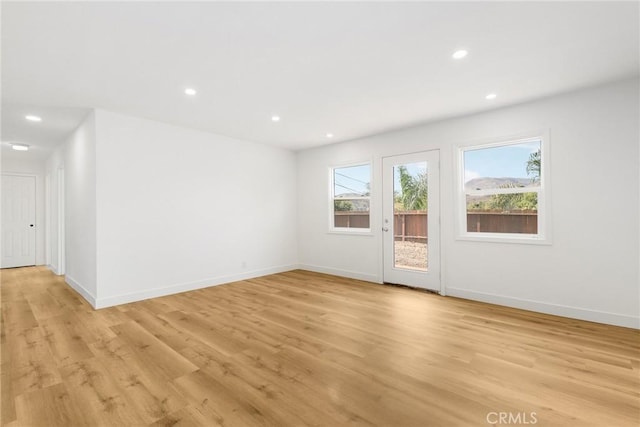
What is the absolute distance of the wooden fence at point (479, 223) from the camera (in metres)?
3.71

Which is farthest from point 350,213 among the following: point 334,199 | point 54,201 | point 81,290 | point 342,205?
point 54,201


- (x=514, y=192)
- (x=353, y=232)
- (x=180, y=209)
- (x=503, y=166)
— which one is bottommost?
(x=353, y=232)

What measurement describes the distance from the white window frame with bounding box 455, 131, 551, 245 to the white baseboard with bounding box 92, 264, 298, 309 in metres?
3.67

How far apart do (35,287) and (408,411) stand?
6.26 metres

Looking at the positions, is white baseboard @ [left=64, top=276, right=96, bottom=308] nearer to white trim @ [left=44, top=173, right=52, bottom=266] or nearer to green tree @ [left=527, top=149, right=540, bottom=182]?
white trim @ [left=44, top=173, right=52, bottom=266]

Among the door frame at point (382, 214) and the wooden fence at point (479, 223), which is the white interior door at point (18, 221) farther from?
the door frame at point (382, 214)

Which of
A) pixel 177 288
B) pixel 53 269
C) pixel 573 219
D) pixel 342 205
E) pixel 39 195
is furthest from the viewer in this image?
pixel 39 195

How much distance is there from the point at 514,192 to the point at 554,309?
4.93ft

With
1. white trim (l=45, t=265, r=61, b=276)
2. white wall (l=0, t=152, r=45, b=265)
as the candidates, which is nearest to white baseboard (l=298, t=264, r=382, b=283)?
white trim (l=45, t=265, r=61, b=276)

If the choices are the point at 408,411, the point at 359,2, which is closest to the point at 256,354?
the point at 408,411

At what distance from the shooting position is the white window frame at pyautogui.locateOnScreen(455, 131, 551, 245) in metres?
3.49

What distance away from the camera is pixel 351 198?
222 inches

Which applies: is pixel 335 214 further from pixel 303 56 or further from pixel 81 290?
pixel 81 290

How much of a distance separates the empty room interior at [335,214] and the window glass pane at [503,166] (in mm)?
26
